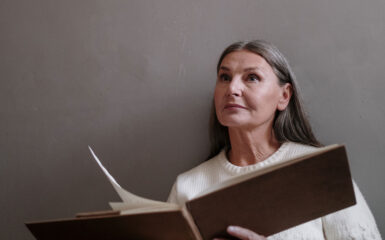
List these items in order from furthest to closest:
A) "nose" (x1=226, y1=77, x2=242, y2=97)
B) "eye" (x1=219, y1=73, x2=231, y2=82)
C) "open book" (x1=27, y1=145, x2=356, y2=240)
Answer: "eye" (x1=219, y1=73, x2=231, y2=82) → "nose" (x1=226, y1=77, x2=242, y2=97) → "open book" (x1=27, y1=145, x2=356, y2=240)

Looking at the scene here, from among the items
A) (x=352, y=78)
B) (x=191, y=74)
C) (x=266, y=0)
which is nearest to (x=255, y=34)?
(x=266, y=0)

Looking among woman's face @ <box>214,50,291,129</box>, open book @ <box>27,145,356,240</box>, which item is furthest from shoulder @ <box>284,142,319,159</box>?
open book @ <box>27,145,356,240</box>

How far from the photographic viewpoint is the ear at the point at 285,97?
160 cm

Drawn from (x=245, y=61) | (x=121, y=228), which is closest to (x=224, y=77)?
(x=245, y=61)

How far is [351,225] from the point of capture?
4.24ft

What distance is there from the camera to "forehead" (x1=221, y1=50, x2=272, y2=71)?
152 centimetres

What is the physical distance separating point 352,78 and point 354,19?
0.25 metres

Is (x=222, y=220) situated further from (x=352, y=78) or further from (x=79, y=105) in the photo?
(x=79, y=105)

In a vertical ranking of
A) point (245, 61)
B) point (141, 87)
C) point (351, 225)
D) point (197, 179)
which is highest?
point (141, 87)

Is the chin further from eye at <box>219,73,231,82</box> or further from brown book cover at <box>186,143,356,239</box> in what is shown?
brown book cover at <box>186,143,356,239</box>

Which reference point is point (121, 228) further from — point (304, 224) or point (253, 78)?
point (253, 78)

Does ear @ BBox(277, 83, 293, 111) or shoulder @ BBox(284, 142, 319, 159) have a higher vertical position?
ear @ BBox(277, 83, 293, 111)

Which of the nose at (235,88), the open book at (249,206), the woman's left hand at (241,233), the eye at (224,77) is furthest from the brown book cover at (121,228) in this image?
the eye at (224,77)

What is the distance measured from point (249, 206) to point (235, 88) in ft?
1.88
